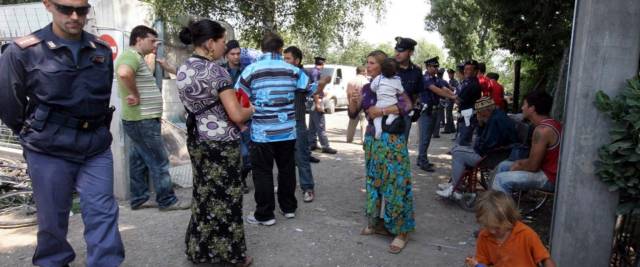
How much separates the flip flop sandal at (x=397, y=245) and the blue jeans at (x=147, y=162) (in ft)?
7.51

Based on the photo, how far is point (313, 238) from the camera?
3.99m

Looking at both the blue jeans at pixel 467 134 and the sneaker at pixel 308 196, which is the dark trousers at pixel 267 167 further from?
the blue jeans at pixel 467 134

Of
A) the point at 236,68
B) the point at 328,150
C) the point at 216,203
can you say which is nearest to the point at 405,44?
the point at 236,68

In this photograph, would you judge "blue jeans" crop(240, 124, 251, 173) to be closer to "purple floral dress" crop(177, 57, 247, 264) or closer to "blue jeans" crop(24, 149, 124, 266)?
"purple floral dress" crop(177, 57, 247, 264)

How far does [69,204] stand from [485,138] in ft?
12.4

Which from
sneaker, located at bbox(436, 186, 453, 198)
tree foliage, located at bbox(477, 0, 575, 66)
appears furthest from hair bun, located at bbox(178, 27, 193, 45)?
tree foliage, located at bbox(477, 0, 575, 66)

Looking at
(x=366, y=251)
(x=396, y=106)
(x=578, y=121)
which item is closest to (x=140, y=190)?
→ (x=366, y=251)

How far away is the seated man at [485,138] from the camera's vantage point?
4672mm

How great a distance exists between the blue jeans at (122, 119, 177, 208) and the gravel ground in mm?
175

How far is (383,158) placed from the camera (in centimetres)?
375

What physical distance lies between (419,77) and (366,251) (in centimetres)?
217

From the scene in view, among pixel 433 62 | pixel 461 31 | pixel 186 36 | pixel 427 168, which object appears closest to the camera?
pixel 186 36

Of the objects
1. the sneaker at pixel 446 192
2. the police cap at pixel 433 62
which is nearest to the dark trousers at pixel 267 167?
the sneaker at pixel 446 192

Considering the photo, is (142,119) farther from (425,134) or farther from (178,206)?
(425,134)
